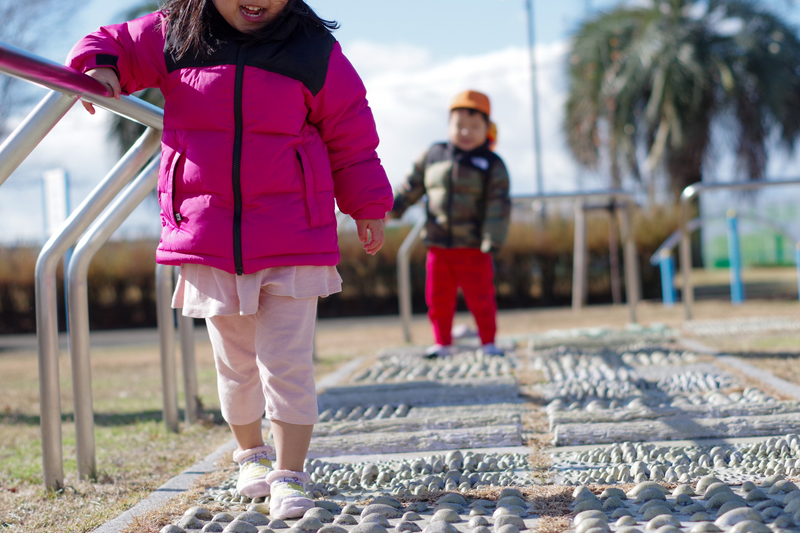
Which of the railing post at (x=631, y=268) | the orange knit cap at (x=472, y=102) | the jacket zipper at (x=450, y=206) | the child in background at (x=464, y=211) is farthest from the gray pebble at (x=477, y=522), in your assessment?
the railing post at (x=631, y=268)

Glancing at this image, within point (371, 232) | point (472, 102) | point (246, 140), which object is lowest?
point (371, 232)

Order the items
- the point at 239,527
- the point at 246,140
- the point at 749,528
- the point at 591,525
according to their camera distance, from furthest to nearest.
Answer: the point at 246,140
the point at 239,527
the point at 591,525
the point at 749,528

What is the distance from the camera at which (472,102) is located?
417cm

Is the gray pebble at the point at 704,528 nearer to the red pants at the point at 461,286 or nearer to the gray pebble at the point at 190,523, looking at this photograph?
the gray pebble at the point at 190,523

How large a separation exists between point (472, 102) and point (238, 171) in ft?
8.56

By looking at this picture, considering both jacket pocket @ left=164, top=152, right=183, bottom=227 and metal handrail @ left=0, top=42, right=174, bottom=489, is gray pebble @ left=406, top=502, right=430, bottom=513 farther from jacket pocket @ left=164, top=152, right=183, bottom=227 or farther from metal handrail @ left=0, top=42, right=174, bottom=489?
metal handrail @ left=0, top=42, right=174, bottom=489

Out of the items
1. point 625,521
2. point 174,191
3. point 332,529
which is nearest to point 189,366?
point 174,191

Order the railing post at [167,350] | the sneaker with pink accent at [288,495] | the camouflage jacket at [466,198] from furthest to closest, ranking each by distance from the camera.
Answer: the camouflage jacket at [466,198], the railing post at [167,350], the sneaker with pink accent at [288,495]

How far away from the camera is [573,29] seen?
51.5 feet

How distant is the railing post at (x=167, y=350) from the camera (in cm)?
274

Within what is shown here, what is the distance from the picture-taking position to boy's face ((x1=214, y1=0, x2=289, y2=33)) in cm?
182

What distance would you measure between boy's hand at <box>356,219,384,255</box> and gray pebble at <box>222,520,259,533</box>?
71cm

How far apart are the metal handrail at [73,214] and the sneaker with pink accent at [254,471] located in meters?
0.47

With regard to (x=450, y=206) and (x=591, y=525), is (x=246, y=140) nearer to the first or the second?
(x=591, y=525)
